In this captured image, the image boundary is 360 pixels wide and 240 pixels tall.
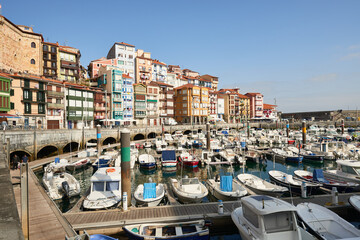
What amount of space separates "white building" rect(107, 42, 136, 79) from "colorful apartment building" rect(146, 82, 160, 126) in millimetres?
16680

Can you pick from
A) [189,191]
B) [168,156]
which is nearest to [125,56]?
[168,156]

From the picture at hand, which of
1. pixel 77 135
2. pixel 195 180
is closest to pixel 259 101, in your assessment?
pixel 77 135

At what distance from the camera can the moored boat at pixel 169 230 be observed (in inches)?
477

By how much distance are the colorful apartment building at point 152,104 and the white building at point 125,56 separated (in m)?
16.7

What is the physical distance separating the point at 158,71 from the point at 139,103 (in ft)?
103

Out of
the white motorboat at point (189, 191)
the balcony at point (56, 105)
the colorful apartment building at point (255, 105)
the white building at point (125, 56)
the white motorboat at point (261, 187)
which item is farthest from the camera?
the colorful apartment building at point (255, 105)

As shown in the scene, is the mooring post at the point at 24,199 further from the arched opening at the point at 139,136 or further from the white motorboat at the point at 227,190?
the arched opening at the point at 139,136

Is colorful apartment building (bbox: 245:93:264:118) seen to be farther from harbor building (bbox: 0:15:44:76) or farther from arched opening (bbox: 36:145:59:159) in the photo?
arched opening (bbox: 36:145:59:159)

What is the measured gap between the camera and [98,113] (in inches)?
2936

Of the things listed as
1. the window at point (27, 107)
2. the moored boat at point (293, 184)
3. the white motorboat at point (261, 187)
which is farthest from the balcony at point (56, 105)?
the moored boat at point (293, 184)

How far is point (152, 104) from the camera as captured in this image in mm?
92875

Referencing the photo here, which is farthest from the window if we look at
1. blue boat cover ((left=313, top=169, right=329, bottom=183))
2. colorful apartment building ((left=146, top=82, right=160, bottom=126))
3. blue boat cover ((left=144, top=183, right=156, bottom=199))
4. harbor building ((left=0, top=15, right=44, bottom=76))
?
blue boat cover ((left=313, top=169, right=329, bottom=183))

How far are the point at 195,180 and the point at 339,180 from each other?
16.3 metres

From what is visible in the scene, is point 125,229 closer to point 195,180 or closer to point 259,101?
point 195,180
